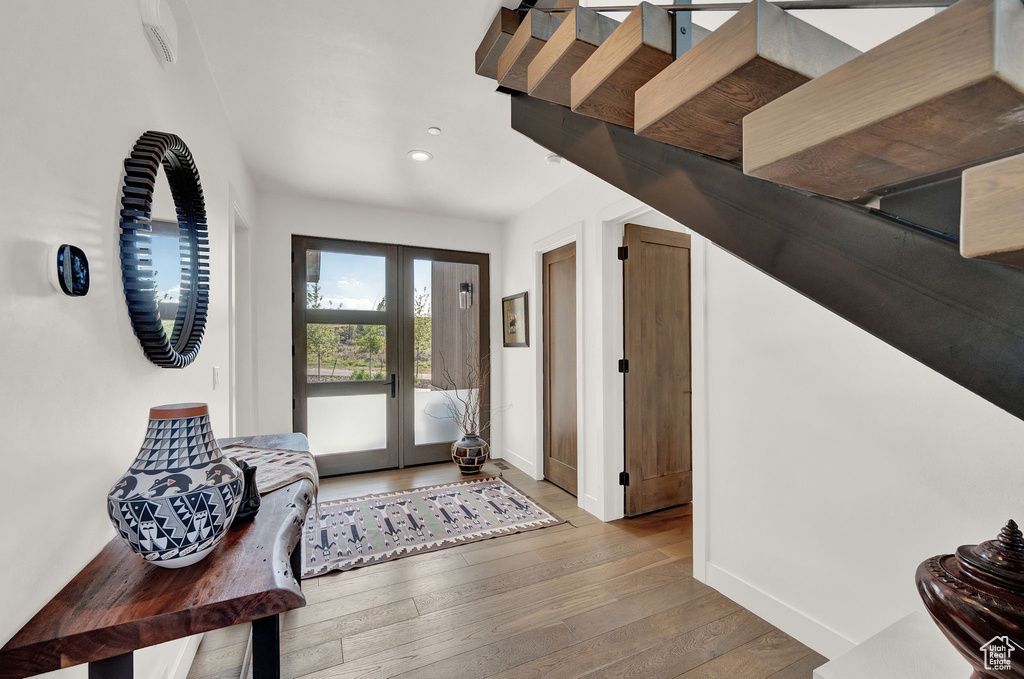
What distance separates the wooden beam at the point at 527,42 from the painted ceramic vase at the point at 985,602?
4.25 feet

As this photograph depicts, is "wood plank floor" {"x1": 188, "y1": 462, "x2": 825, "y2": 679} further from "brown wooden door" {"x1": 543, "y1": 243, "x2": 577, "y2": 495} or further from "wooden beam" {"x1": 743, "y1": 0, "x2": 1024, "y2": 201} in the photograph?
"wooden beam" {"x1": 743, "y1": 0, "x2": 1024, "y2": 201}

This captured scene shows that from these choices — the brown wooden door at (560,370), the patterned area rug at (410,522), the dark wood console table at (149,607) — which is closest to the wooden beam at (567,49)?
the dark wood console table at (149,607)

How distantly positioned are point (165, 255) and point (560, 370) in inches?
112

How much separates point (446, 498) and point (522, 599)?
57.3 inches

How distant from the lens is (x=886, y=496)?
58.2 inches

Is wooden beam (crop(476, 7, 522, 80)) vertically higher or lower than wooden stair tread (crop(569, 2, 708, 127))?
higher

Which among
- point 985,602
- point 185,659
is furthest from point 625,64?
point 185,659

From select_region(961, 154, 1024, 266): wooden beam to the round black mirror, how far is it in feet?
5.20

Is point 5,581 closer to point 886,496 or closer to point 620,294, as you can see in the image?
point 886,496

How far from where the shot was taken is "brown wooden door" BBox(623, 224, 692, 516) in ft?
10.3

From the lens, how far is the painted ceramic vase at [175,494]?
0.83 meters

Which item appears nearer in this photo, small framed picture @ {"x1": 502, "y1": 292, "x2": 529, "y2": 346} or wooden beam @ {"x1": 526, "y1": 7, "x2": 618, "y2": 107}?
wooden beam @ {"x1": 526, "y1": 7, "x2": 618, "y2": 107}

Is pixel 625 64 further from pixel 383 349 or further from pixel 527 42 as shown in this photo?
pixel 383 349

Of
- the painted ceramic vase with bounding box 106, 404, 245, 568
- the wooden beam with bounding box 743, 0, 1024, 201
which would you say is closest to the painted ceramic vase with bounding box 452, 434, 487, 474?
the painted ceramic vase with bounding box 106, 404, 245, 568
